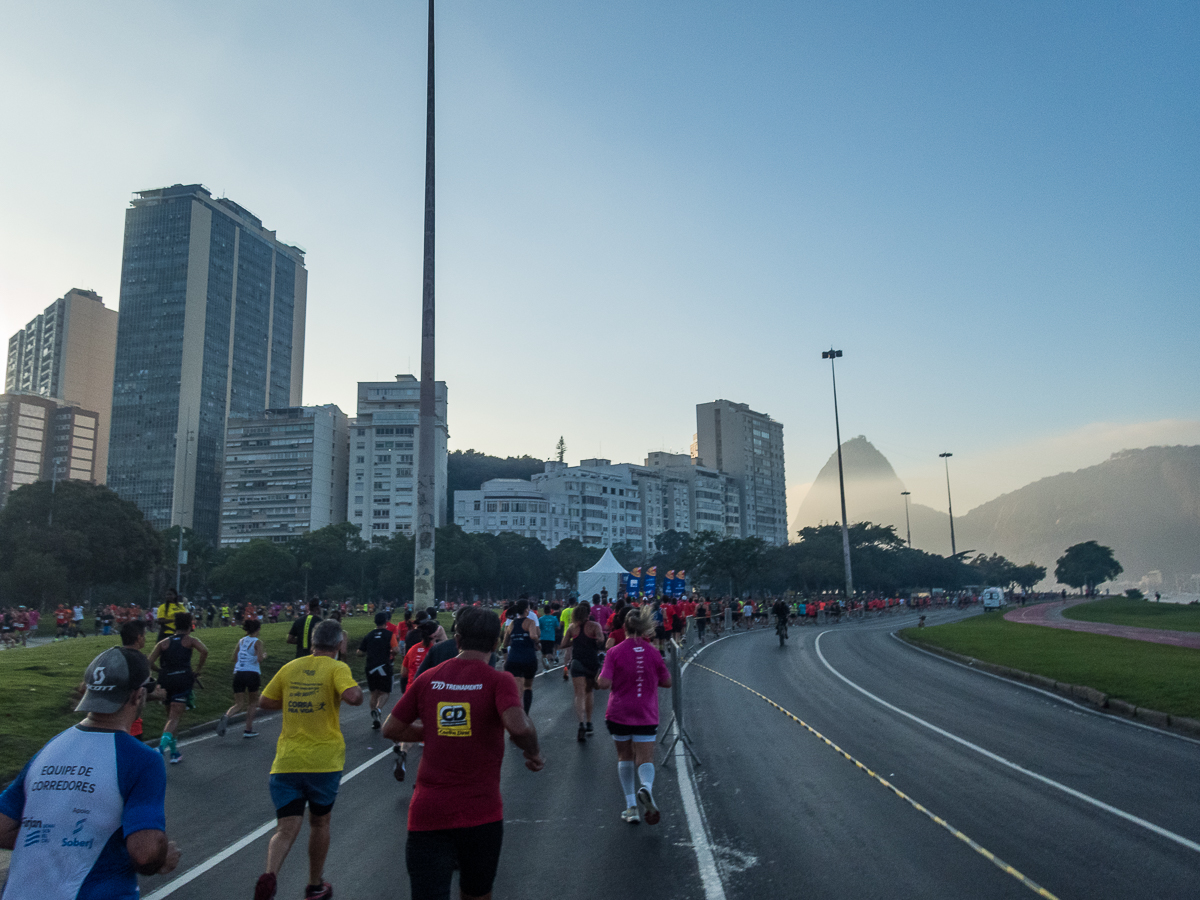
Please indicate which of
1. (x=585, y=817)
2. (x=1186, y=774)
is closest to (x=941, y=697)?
(x=1186, y=774)

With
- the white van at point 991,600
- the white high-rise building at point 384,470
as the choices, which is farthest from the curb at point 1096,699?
the white high-rise building at point 384,470

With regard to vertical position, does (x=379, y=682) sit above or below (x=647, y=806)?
above

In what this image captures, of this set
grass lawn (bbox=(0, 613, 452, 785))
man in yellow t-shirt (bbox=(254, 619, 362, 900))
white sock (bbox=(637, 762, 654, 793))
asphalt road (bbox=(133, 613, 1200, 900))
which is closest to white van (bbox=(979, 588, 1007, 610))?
asphalt road (bbox=(133, 613, 1200, 900))

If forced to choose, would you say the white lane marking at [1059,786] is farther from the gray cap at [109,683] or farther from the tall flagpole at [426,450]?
the tall flagpole at [426,450]

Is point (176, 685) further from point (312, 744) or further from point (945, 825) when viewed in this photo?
point (945, 825)

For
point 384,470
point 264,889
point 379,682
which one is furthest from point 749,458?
point 264,889

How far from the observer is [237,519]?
141 meters

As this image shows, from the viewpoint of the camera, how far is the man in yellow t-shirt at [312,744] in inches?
217

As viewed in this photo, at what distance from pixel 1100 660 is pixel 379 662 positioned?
59.7 ft

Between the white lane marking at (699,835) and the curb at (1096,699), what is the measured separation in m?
8.20

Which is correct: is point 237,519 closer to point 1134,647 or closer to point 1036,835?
point 1134,647

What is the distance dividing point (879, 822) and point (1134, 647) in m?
23.2

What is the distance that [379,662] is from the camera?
12562 mm

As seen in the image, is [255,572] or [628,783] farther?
[255,572]
